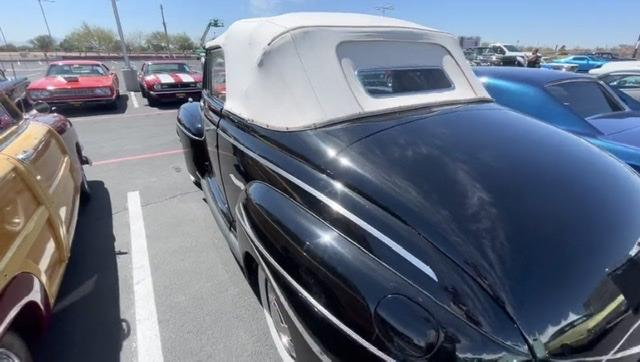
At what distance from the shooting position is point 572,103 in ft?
12.7

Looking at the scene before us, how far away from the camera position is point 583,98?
403 centimetres

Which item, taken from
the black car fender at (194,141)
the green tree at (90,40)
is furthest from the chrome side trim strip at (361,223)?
the green tree at (90,40)

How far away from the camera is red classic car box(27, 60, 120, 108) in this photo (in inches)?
358

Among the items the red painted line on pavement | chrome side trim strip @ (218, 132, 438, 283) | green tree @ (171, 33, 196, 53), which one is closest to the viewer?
chrome side trim strip @ (218, 132, 438, 283)

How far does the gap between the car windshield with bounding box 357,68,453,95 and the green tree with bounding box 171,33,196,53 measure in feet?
251

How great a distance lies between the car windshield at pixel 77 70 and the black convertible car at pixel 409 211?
10.1m

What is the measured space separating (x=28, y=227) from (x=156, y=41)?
81.0m

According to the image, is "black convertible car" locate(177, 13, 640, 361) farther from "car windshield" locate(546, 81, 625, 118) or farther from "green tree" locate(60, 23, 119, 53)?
"green tree" locate(60, 23, 119, 53)

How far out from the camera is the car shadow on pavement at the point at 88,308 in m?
2.19

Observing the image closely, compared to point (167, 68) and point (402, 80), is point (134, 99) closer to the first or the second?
point (167, 68)

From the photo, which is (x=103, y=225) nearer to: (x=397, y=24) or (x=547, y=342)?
(x=397, y=24)

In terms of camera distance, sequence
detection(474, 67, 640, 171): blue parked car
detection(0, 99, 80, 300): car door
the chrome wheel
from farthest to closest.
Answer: detection(474, 67, 640, 171): blue parked car, the chrome wheel, detection(0, 99, 80, 300): car door

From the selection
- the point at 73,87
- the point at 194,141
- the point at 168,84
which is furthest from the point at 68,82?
the point at 194,141

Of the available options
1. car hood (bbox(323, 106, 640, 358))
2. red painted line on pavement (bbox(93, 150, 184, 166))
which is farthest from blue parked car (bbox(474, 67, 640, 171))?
red painted line on pavement (bbox(93, 150, 184, 166))
